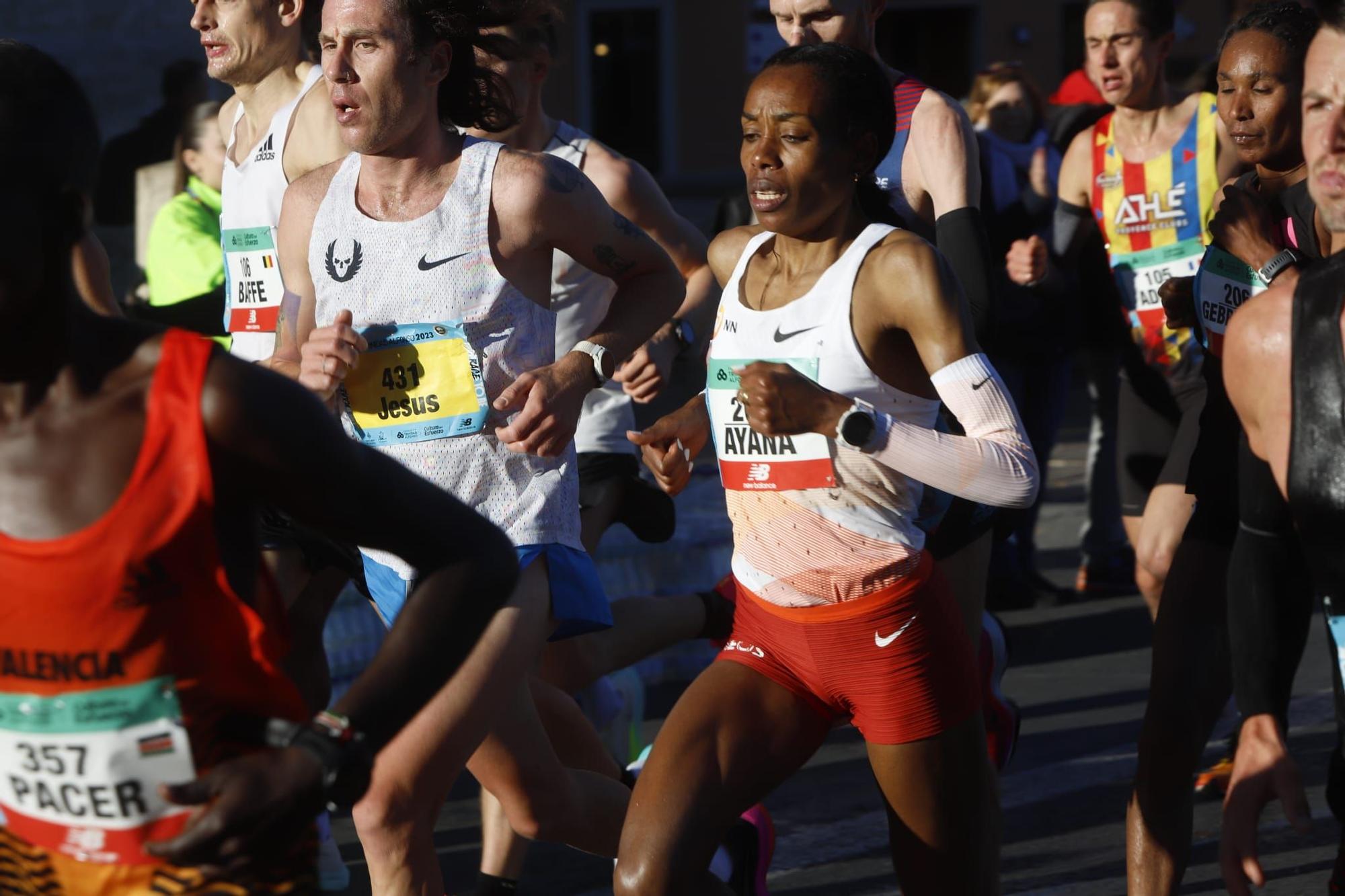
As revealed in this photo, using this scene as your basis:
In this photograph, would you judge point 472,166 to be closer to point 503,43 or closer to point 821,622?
point 503,43

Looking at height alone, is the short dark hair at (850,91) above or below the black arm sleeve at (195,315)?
above

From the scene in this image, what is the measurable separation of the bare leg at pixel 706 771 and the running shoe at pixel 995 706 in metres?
1.17

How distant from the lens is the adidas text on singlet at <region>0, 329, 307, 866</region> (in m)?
2.02

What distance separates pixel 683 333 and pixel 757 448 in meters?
1.67

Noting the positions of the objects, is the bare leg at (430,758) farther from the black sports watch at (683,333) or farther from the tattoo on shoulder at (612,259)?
the black sports watch at (683,333)

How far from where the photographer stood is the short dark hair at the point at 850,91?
3.58 metres


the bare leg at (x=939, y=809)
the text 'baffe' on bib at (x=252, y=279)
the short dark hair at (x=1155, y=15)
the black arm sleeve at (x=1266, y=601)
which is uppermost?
the short dark hair at (x=1155, y=15)

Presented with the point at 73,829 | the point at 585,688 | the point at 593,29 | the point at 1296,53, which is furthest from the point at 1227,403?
the point at 593,29

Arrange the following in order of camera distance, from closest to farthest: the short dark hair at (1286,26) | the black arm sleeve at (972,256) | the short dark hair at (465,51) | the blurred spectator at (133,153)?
1. the short dark hair at (465,51)
2. the black arm sleeve at (972,256)
3. the short dark hair at (1286,26)
4. the blurred spectator at (133,153)

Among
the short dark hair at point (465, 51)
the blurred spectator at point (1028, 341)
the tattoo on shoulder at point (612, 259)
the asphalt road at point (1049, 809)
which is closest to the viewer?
the short dark hair at point (465, 51)

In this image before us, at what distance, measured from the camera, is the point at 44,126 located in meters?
2.00

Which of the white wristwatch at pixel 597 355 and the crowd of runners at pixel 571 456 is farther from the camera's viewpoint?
the white wristwatch at pixel 597 355

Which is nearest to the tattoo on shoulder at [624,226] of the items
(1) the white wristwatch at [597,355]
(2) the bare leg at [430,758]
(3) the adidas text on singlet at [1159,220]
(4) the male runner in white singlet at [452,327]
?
(4) the male runner in white singlet at [452,327]

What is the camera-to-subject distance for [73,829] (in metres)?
2.12
